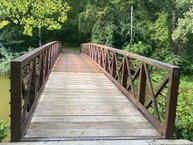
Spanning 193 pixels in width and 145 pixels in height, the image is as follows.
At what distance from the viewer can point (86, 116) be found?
3.97 metres

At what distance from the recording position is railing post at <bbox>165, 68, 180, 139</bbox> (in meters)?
3.08

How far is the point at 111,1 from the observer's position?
62.9ft

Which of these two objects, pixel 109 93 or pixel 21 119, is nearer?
pixel 21 119

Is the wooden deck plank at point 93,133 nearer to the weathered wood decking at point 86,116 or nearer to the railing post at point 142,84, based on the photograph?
the weathered wood decking at point 86,116

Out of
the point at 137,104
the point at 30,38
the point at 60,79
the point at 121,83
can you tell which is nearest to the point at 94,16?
the point at 30,38

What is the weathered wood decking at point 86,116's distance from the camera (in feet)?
10.8

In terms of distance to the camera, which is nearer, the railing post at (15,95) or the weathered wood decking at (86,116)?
the railing post at (15,95)

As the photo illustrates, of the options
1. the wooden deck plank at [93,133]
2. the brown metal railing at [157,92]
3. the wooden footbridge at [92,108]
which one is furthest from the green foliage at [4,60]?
the wooden deck plank at [93,133]

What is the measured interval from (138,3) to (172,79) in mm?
16983

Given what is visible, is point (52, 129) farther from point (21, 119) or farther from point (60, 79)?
point (60, 79)

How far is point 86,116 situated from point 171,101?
4.34 ft

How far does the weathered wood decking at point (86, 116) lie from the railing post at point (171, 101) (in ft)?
0.51

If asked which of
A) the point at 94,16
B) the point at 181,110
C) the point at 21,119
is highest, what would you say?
the point at 94,16

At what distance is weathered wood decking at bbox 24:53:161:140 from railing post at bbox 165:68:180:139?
0.16 m
